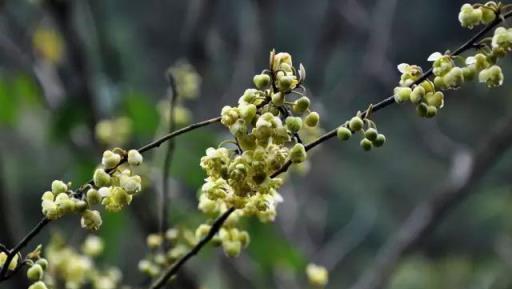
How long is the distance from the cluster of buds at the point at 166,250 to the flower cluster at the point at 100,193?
0.62ft

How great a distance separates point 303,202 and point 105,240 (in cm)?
105

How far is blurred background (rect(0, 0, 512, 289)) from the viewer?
1280 millimetres

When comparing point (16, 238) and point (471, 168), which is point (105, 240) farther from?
point (471, 168)

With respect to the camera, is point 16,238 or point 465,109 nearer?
point 16,238

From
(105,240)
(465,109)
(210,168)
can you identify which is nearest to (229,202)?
(210,168)

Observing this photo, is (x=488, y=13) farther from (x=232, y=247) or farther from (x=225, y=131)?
(x=225, y=131)

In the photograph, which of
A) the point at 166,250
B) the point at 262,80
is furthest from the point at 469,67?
the point at 166,250

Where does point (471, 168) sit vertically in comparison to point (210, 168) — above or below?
above

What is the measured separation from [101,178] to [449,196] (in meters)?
0.97

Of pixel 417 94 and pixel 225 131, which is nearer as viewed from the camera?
pixel 417 94

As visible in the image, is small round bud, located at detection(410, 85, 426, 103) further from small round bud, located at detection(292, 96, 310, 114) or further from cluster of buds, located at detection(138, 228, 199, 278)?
cluster of buds, located at detection(138, 228, 199, 278)

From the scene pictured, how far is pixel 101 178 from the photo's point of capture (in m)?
0.46

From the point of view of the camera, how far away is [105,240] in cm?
112

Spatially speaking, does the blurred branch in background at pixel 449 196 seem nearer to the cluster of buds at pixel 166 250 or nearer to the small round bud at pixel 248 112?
the cluster of buds at pixel 166 250
